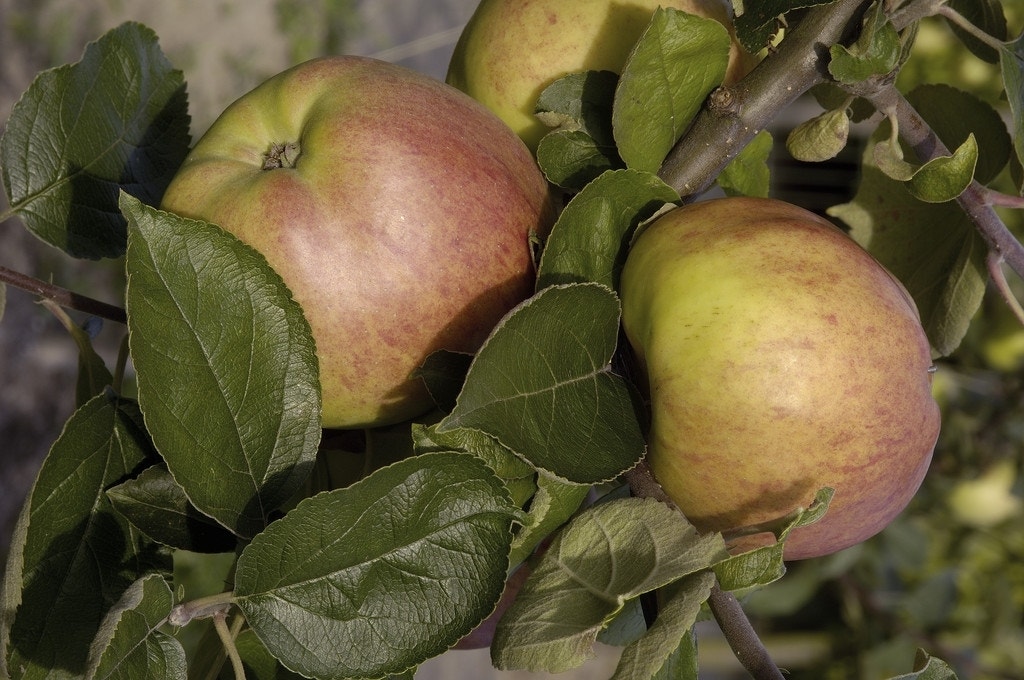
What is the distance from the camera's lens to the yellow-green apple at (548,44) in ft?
1.78

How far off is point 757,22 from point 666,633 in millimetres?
307

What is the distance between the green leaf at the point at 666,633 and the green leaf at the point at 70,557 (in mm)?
249

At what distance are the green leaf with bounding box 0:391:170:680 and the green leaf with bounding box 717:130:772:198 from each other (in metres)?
0.39

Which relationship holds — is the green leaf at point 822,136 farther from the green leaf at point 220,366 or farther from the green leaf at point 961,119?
the green leaf at point 220,366

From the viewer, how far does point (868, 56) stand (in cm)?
43

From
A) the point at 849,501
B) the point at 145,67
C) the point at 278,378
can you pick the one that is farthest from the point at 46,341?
the point at 849,501

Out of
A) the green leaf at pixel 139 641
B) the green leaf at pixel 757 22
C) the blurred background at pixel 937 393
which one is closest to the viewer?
the green leaf at pixel 139 641

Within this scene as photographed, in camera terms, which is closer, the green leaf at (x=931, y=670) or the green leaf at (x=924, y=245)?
the green leaf at (x=931, y=670)

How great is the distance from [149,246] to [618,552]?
0.26 metres

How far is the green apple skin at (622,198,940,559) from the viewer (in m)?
0.43

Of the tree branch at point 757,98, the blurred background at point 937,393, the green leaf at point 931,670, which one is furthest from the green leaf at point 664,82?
the blurred background at point 937,393

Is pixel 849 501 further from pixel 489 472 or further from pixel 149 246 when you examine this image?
pixel 149 246

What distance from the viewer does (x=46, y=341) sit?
1.86m

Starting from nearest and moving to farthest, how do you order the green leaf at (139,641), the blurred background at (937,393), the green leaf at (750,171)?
the green leaf at (139,641)
the green leaf at (750,171)
the blurred background at (937,393)
